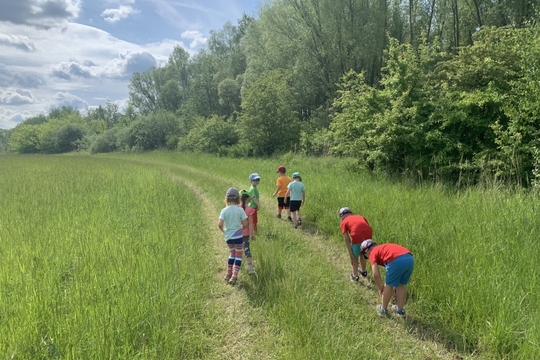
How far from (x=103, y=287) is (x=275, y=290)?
2.49 meters

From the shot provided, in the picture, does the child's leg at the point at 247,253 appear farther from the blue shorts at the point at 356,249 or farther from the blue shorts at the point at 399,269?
the blue shorts at the point at 399,269

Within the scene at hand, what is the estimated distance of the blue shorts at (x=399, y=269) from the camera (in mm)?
3855

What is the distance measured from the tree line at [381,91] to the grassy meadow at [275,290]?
284cm

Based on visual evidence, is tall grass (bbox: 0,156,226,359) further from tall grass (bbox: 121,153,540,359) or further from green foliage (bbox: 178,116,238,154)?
green foliage (bbox: 178,116,238,154)

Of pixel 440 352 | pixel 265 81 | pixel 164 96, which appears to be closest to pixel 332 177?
pixel 440 352

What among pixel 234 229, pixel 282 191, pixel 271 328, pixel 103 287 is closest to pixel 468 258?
pixel 271 328

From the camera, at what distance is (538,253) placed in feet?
14.3

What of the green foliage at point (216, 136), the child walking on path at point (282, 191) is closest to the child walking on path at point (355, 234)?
the child walking on path at point (282, 191)

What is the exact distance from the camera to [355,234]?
16.0 feet

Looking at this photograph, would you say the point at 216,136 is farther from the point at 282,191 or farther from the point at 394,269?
the point at 394,269

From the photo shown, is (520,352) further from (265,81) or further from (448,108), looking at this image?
(265,81)

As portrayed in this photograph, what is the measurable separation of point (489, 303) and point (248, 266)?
359 centimetres

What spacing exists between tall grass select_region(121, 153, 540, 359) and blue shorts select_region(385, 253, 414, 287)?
0.60 metres

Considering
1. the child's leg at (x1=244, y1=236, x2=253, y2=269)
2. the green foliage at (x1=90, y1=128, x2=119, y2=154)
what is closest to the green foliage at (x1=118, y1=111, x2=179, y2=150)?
the green foliage at (x1=90, y1=128, x2=119, y2=154)
